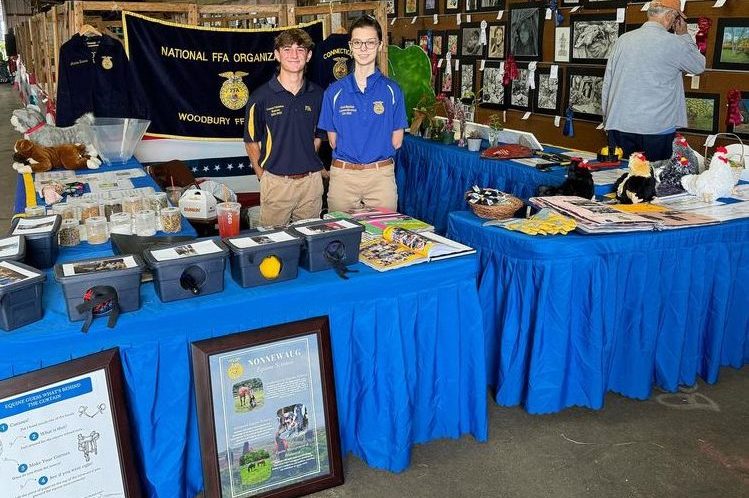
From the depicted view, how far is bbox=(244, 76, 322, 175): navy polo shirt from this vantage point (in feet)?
11.1

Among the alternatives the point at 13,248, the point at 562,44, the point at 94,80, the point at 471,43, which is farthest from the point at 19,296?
the point at 471,43

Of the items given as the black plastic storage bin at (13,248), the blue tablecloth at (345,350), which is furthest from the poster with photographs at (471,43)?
the black plastic storage bin at (13,248)

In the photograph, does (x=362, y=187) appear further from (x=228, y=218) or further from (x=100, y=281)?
(x=100, y=281)

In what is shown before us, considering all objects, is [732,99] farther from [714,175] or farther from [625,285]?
[625,285]

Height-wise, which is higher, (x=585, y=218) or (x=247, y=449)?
(x=585, y=218)

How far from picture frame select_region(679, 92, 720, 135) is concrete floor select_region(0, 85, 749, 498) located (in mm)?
2487

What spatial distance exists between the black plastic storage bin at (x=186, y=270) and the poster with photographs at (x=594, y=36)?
4390mm

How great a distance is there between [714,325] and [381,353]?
1.62 m

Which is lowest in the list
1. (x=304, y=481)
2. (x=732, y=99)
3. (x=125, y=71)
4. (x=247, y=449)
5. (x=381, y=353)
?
(x=304, y=481)

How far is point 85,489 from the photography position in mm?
1788

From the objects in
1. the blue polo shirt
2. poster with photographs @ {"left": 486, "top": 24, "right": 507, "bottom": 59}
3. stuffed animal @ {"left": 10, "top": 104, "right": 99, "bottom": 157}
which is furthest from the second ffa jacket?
poster with photographs @ {"left": 486, "top": 24, "right": 507, "bottom": 59}

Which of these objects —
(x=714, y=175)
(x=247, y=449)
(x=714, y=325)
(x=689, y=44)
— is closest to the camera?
(x=247, y=449)

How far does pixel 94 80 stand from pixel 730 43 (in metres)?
4.34

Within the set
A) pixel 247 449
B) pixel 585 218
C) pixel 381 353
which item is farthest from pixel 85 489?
pixel 585 218
